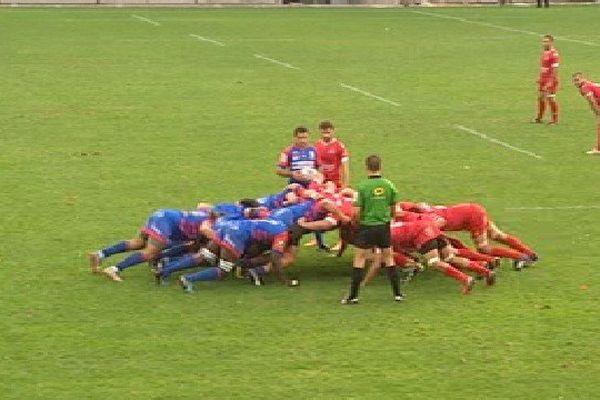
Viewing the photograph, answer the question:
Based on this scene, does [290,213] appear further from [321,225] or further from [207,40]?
[207,40]

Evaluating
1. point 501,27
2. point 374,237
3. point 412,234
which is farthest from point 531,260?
point 501,27

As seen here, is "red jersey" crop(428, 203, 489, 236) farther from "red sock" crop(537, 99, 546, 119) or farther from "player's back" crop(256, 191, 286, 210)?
"red sock" crop(537, 99, 546, 119)

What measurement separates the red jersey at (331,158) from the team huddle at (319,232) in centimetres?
154

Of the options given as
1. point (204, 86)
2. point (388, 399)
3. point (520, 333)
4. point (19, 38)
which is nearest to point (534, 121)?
point (204, 86)

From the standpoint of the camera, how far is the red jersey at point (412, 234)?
61.2 feet

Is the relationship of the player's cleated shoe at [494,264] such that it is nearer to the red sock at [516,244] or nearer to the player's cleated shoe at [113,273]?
the red sock at [516,244]

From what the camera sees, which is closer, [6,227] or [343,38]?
[6,227]

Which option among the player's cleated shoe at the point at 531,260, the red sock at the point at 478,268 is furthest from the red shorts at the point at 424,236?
the player's cleated shoe at the point at 531,260

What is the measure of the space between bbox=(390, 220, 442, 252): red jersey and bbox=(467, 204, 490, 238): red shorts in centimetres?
95

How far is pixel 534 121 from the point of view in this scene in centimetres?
3447

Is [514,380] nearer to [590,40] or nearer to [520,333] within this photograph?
[520,333]

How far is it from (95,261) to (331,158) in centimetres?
418

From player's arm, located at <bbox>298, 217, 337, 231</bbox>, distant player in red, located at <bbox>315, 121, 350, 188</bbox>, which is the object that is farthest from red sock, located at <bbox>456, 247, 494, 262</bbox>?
distant player in red, located at <bbox>315, 121, 350, 188</bbox>

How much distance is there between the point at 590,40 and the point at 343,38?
30.3ft
